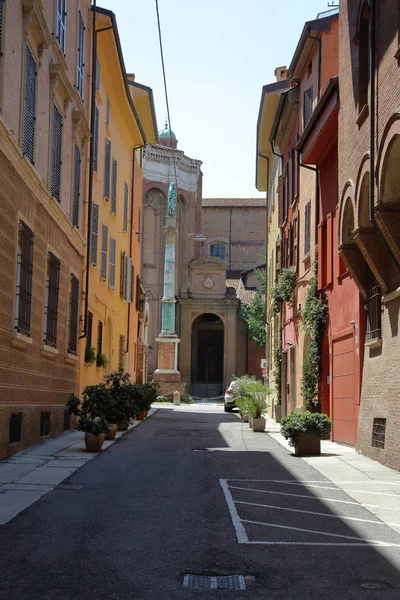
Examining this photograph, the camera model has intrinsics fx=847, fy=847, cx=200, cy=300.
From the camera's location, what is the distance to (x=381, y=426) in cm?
1496

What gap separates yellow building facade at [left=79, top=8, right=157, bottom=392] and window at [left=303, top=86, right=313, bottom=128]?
19.5ft

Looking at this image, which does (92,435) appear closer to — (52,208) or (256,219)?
(52,208)

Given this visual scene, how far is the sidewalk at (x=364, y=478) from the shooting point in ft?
32.2

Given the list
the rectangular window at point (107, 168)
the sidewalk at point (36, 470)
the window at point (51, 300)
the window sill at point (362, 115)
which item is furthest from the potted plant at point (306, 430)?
the rectangular window at point (107, 168)

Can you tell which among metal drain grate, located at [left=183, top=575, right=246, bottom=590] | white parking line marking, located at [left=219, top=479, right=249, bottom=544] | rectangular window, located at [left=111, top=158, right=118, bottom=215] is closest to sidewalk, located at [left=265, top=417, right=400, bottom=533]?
white parking line marking, located at [left=219, top=479, right=249, bottom=544]

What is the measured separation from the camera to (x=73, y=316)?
21016 mm

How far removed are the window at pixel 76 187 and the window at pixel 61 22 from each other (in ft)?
9.67

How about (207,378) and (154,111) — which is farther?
(207,378)

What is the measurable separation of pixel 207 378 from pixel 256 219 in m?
18.7

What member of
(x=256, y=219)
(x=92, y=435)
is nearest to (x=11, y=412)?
(x=92, y=435)

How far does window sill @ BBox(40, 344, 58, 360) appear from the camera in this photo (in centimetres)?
1688

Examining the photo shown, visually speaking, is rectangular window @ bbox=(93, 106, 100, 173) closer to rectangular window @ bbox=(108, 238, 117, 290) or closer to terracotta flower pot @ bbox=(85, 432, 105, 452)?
rectangular window @ bbox=(108, 238, 117, 290)

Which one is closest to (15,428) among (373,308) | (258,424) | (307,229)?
(373,308)

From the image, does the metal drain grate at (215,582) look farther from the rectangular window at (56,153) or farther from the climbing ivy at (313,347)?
the climbing ivy at (313,347)
